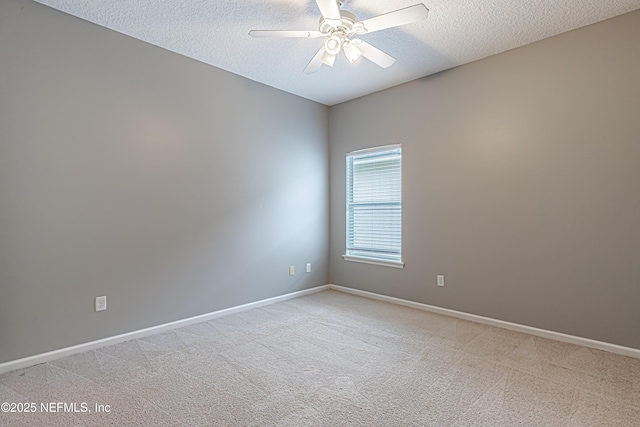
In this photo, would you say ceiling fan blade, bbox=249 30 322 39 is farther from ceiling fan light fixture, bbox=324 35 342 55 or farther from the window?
the window

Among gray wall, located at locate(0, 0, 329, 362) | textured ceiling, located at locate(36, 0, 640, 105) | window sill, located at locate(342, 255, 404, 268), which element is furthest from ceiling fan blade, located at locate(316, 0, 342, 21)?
window sill, located at locate(342, 255, 404, 268)

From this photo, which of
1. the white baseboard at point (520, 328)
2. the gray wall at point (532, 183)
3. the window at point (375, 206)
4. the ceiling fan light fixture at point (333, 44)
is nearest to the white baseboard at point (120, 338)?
the window at point (375, 206)

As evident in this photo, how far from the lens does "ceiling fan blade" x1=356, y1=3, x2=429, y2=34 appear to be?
195 centimetres

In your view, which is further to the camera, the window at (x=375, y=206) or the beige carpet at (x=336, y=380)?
the window at (x=375, y=206)

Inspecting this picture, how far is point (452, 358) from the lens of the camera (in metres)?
2.51

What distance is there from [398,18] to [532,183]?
1969 mm

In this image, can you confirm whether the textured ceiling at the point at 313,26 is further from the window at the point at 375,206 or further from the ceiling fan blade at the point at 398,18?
the window at the point at 375,206

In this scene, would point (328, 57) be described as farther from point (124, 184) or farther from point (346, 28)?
point (124, 184)

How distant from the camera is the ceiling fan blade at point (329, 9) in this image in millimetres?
1980

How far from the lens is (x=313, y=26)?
A: 2.75 m

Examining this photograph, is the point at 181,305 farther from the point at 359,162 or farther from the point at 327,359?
the point at 359,162

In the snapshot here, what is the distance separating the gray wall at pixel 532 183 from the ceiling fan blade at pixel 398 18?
1.57 m

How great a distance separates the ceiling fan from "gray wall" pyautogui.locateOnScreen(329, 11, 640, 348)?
4.33 ft

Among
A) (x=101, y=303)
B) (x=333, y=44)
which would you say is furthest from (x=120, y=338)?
(x=333, y=44)
